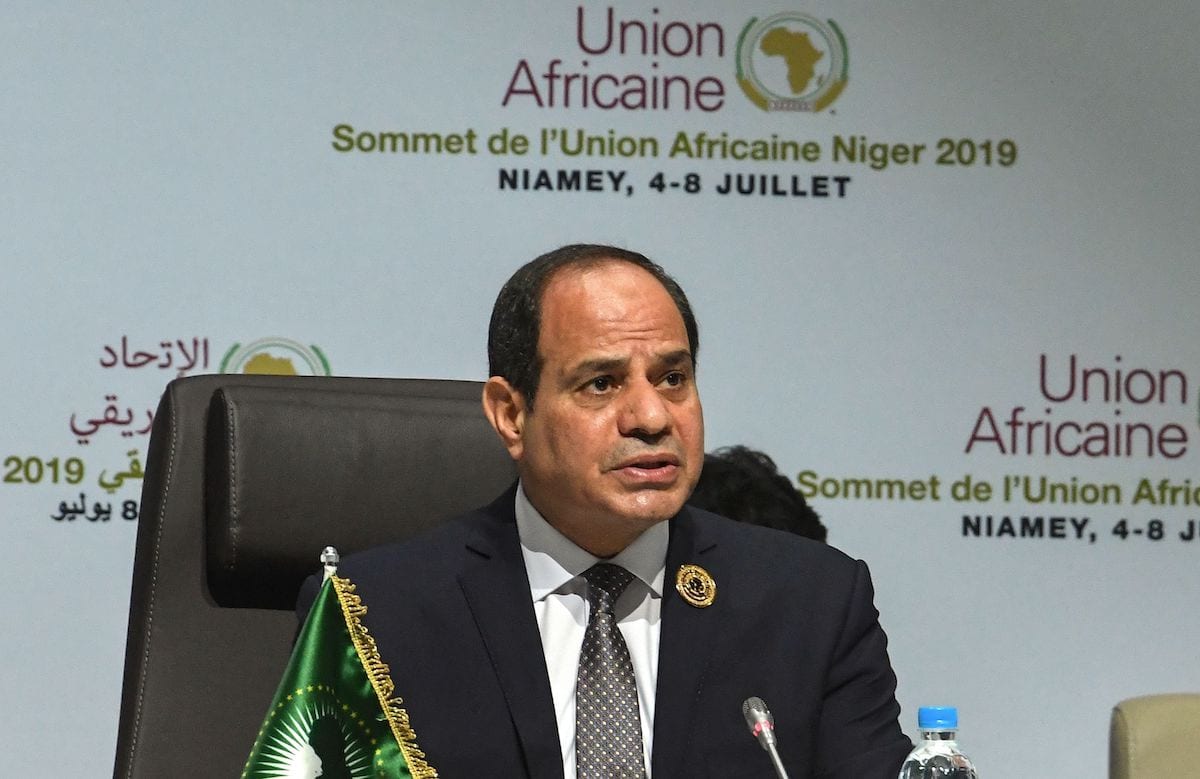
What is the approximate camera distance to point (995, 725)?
116 inches

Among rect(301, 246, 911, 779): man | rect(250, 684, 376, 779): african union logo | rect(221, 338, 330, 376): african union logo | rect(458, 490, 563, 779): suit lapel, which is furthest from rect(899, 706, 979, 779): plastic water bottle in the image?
rect(221, 338, 330, 376): african union logo

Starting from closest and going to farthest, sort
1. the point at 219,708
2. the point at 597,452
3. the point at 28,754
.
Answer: the point at 597,452, the point at 219,708, the point at 28,754

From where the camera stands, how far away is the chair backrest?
1.90 meters

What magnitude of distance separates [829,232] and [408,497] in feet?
4.19

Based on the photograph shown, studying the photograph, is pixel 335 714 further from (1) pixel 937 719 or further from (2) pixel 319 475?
(1) pixel 937 719

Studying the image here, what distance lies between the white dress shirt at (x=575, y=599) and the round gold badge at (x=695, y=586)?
26mm

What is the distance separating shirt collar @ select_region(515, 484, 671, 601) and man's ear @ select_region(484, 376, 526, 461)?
0.08m

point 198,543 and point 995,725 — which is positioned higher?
point 198,543

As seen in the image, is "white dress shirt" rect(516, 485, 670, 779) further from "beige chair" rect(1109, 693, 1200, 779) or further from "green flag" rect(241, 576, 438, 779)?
"beige chair" rect(1109, 693, 1200, 779)

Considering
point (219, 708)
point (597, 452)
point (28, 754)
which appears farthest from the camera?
point (28, 754)

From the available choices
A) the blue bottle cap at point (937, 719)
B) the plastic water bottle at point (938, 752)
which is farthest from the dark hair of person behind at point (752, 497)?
the blue bottle cap at point (937, 719)

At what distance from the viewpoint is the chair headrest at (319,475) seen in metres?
1.91

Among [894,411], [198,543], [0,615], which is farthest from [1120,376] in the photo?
[0,615]

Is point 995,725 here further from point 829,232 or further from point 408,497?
point 408,497
